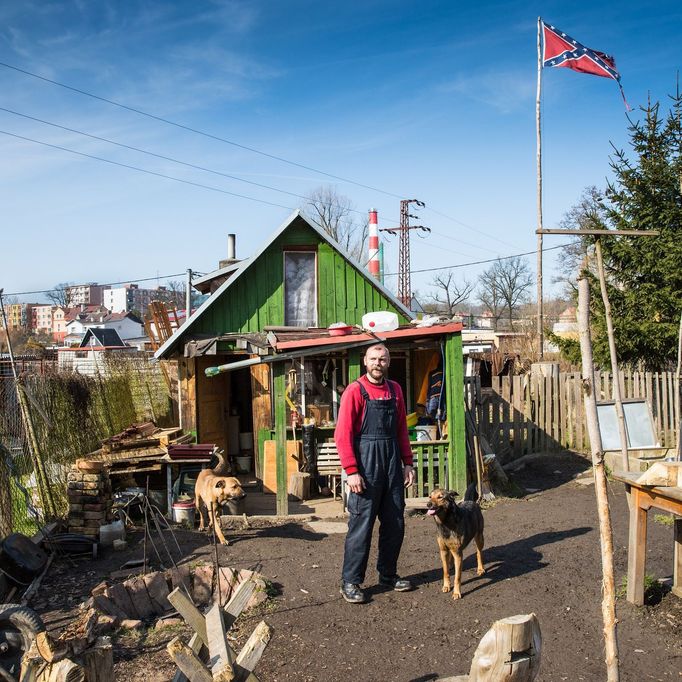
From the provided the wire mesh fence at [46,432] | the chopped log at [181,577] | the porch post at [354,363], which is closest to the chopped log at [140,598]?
the chopped log at [181,577]

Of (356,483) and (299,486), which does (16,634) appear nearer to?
(356,483)

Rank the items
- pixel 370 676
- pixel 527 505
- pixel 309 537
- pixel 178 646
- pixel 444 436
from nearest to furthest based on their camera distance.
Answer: pixel 178 646, pixel 370 676, pixel 309 537, pixel 527 505, pixel 444 436

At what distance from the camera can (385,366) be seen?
5652 mm

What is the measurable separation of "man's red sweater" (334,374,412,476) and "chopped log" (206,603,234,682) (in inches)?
95.6

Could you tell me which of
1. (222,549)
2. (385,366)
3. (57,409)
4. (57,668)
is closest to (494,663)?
(57,668)

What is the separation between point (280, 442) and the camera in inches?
375

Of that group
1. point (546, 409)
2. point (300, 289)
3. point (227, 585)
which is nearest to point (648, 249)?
point (546, 409)

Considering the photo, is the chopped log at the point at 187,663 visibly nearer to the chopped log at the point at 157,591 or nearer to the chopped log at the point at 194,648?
the chopped log at the point at 194,648

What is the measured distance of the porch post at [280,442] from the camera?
9344 millimetres

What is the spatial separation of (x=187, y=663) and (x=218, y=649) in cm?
17

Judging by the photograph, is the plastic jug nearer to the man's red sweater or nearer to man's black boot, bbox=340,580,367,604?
the man's red sweater

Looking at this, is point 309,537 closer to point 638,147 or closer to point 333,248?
point 333,248

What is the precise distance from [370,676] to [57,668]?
232 centimetres

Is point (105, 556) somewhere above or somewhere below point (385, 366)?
below
